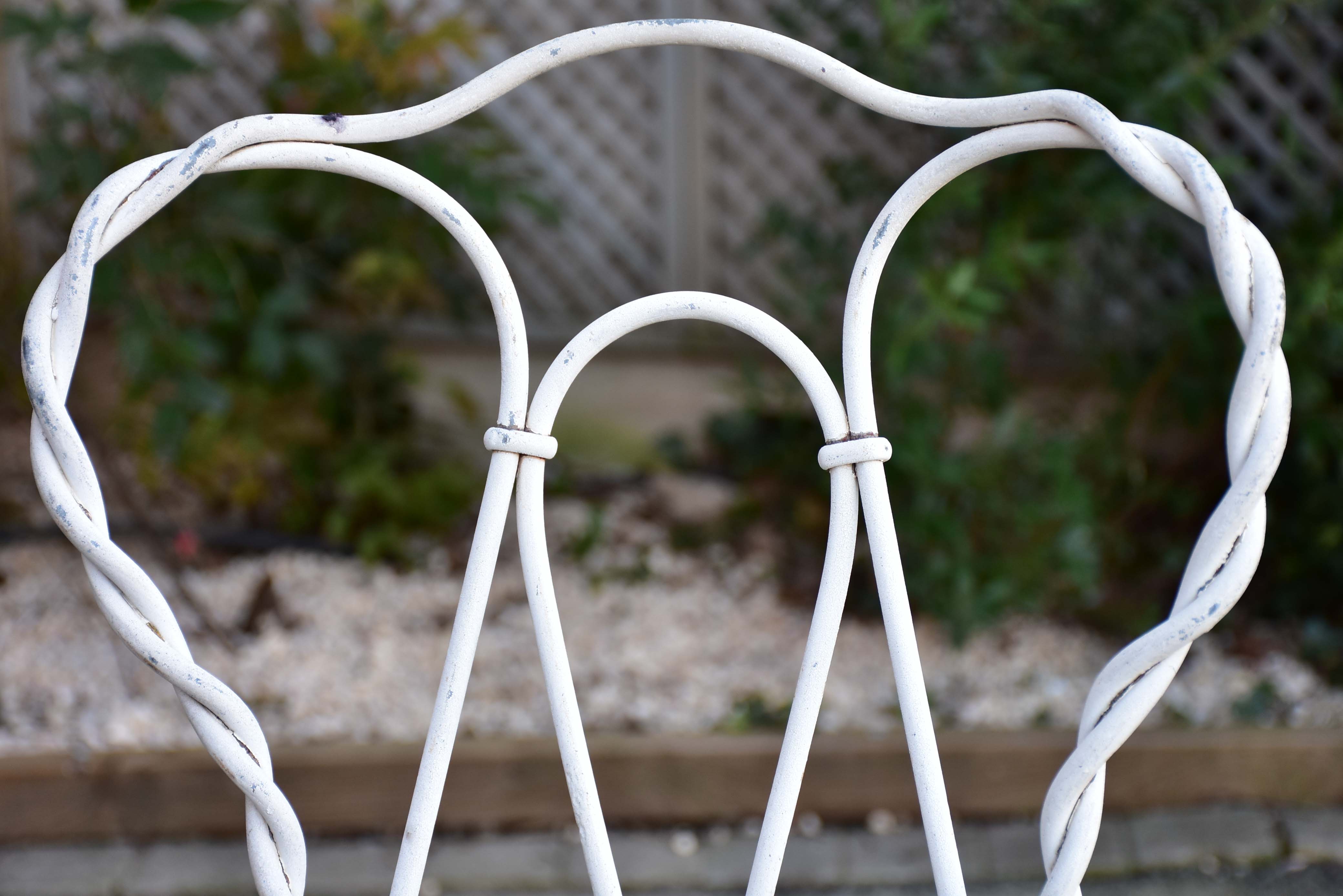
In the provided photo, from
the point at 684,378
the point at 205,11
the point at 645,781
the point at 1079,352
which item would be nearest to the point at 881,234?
the point at 645,781

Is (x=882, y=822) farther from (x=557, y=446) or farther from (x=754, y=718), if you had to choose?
(x=557, y=446)

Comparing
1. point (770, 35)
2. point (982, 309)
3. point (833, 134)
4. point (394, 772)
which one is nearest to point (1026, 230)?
point (982, 309)

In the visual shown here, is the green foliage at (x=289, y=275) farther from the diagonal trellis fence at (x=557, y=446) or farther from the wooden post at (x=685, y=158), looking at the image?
the diagonal trellis fence at (x=557, y=446)

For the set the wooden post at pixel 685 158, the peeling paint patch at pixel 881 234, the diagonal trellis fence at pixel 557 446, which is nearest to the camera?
the diagonal trellis fence at pixel 557 446

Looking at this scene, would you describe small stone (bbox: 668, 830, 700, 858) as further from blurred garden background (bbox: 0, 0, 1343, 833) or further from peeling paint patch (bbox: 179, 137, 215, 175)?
peeling paint patch (bbox: 179, 137, 215, 175)

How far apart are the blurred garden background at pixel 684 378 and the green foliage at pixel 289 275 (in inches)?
A: 0.4

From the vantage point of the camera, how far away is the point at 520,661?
6.40 feet

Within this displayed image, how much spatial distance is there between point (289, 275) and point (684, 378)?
3.94ft

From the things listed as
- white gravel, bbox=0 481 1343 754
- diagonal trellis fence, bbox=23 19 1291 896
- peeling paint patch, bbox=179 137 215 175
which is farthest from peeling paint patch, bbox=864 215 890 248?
white gravel, bbox=0 481 1343 754

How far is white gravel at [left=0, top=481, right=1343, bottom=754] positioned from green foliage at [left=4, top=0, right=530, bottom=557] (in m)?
0.22

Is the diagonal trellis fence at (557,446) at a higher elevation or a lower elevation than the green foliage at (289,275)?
lower

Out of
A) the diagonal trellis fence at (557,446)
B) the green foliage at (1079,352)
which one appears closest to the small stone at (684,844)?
the green foliage at (1079,352)

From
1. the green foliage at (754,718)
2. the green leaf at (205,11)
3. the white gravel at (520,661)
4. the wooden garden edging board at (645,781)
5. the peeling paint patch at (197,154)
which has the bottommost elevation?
the wooden garden edging board at (645,781)

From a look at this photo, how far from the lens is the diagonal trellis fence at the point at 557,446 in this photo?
554 mm
